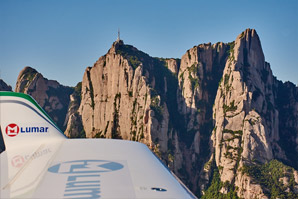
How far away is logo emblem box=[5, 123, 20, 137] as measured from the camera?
1825 cm

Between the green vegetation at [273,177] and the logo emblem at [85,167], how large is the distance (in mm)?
126567

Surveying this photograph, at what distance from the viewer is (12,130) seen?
60.4 feet

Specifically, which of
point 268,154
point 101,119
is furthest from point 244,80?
point 101,119

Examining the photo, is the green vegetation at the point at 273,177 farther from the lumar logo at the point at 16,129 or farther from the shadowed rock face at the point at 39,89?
the shadowed rock face at the point at 39,89

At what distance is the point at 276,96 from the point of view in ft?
566

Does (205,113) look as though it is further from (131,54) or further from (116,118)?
(131,54)

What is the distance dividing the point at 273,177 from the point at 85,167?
440 feet

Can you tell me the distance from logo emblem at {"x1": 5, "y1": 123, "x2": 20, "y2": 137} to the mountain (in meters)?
123

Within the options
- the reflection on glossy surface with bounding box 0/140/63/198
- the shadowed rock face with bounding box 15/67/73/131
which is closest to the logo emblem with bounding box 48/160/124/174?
the reflection on glossy surface with bounding box 0/140/63/198

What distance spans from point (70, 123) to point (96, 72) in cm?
4127

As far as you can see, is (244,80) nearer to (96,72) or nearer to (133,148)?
(96,72)

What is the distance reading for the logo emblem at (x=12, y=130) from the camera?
18248 millimetres

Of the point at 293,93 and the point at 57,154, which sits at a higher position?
the point at 293,93

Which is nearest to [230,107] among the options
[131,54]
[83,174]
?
[131,54]
